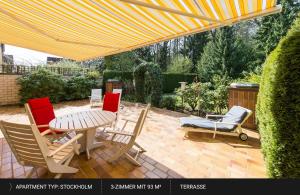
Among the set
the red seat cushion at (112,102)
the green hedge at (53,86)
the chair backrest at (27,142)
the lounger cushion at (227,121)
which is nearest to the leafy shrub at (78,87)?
the green hedge at (53,86)

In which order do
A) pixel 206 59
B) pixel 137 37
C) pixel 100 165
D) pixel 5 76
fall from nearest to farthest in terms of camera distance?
pixel 100 165 → pixel 137 37 → pixel 5 76 → pixel 206 59

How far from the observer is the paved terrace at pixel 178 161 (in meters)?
3.34

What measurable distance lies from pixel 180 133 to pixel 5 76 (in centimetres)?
1095

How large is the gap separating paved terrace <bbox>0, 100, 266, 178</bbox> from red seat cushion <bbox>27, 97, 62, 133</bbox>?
96 centimetres

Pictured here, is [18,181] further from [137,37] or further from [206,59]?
[206,59]

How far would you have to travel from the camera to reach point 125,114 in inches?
335

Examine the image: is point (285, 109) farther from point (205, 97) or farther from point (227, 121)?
point (205, 97)

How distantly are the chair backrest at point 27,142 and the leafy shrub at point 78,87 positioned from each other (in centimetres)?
1012

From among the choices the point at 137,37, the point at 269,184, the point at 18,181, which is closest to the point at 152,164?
the point at 269,184

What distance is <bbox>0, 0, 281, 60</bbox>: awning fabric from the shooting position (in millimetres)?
2771

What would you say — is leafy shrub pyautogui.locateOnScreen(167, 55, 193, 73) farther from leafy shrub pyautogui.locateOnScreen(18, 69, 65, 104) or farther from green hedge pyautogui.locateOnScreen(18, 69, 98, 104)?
leafy shrub pyautogui.locateOnScreen(18, 69, 65, 104)

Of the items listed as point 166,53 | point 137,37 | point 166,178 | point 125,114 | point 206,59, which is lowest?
point 166,178

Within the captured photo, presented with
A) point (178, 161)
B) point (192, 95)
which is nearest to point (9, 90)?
point (192, 95)

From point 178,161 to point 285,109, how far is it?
2.23 m
